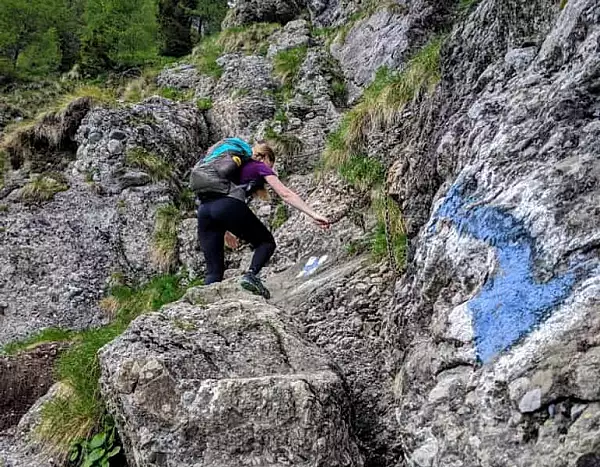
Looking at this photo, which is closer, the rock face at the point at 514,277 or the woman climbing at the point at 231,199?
the rock face at the point at 514,277

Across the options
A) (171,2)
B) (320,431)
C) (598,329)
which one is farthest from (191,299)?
(171,2)

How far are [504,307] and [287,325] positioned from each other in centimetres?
232

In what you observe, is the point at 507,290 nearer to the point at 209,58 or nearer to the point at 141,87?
the point at 209,58

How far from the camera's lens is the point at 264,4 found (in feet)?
63.5

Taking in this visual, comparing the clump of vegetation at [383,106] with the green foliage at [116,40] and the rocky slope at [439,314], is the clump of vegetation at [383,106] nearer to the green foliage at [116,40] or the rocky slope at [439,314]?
the rocky slope at [439,314]

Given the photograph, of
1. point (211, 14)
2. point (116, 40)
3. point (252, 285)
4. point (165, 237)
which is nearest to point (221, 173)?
point (252, 285)

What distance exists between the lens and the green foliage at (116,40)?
2161 cm

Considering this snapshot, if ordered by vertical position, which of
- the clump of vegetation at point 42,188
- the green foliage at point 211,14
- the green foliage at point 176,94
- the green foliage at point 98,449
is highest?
the green foliage at point 211,14

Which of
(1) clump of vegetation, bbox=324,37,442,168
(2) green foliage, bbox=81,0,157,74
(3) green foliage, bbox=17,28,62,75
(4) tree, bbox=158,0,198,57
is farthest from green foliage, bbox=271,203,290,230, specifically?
(3) green foliage, bbox=17,28,62,75

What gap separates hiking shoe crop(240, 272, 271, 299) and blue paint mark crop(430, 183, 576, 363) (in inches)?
102

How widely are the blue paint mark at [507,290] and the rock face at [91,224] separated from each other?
6.94m

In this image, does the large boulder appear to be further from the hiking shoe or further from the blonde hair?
the hiking shoe

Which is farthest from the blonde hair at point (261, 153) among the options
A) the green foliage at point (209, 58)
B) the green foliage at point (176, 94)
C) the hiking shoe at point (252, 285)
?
the green foliage at point (209, 58)

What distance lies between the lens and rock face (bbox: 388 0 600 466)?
2.73 m
